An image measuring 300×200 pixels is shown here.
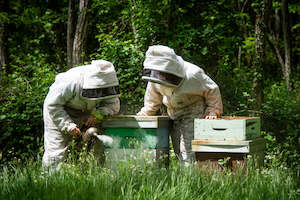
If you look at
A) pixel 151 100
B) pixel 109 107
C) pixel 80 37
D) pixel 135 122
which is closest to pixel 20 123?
pixel 109 107

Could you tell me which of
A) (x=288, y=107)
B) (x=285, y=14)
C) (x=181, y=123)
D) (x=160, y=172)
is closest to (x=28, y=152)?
(x=181, y=123)

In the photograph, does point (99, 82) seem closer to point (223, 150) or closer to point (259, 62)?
point (223, 150)

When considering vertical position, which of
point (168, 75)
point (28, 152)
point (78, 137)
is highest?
point (168, 75)

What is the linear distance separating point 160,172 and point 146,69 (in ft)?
4.07

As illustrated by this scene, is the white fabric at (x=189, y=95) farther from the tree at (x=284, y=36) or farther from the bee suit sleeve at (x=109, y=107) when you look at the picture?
the tree at (x=284, y=36)

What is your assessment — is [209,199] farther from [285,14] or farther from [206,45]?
[285,14]

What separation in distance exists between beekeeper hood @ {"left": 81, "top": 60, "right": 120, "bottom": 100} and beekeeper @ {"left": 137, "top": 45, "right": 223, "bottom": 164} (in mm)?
381

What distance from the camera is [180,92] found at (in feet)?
16.4

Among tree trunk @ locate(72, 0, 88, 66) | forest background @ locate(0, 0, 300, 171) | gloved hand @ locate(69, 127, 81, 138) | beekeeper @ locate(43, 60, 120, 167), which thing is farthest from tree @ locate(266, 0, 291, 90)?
gloved hand @ locate(69, 127, 81, 138)

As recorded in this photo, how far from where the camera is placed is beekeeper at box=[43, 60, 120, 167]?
476cm

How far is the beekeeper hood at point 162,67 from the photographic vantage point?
187 inches

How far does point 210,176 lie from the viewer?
4.11 metres

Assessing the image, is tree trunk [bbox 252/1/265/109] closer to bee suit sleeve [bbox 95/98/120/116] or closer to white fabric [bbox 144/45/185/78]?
white fabric [bbox 144/45/185/78]

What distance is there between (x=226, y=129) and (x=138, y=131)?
3.23 feet
